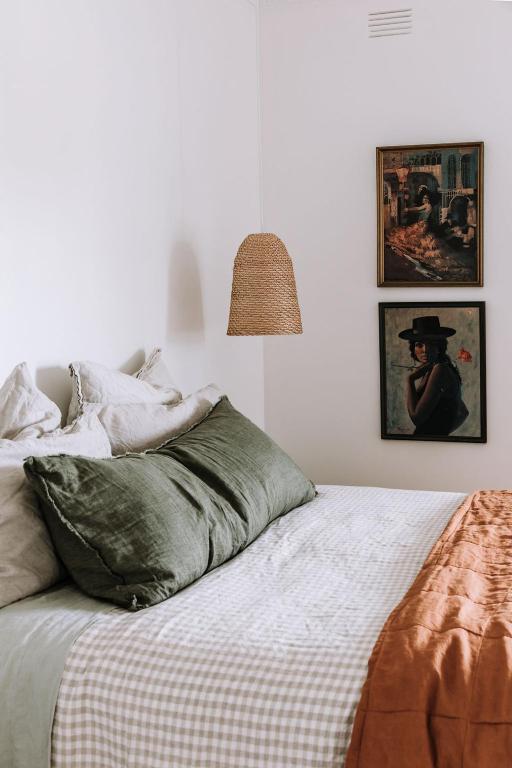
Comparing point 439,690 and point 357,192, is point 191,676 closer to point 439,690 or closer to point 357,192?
point 439,690

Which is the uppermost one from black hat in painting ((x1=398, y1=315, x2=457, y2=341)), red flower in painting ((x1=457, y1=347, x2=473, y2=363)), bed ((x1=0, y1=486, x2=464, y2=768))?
black hat in painting ((x1=398, y1=315, x2=457, y2=341))

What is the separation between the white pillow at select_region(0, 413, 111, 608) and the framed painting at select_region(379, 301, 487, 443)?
7.64 feet

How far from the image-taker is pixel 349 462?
423 cm

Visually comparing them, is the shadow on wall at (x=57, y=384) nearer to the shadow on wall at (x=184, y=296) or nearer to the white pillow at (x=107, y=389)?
the white pillow at (x=107, y=389)

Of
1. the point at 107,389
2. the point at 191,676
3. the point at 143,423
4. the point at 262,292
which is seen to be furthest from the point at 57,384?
the point at 191,676

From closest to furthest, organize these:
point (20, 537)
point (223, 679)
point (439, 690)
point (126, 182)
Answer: point (439, 690), point (223, 679), point (20, 537), point (126, 182)

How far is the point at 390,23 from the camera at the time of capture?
396cm

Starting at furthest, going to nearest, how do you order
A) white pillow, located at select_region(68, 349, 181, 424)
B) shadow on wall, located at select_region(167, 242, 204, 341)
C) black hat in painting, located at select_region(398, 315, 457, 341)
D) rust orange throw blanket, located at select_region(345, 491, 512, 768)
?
black hat in painting, located at select_region(398, 315, 457, 341)
shadow on wall, located at select_region(167, 242, 204, 341)
white pillow, located at select_region(68, 349, 181, 424)
rust orange throw blanket, located at select_region(345, 491, 512, 768)

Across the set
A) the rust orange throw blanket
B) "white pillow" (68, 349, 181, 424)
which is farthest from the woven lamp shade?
the rust orange throw blanket

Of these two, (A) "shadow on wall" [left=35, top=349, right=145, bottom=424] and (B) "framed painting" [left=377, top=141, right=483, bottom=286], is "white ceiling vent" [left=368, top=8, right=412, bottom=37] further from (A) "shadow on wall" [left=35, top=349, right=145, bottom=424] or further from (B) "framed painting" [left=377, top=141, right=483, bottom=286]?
(A) "shadow on wall" [left=35, top=349, right=145, bottom=424]

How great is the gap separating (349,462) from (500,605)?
2476 millimetres

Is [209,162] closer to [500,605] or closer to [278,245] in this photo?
[278,245]

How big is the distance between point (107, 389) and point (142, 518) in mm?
749

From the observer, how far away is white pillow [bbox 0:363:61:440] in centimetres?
218
